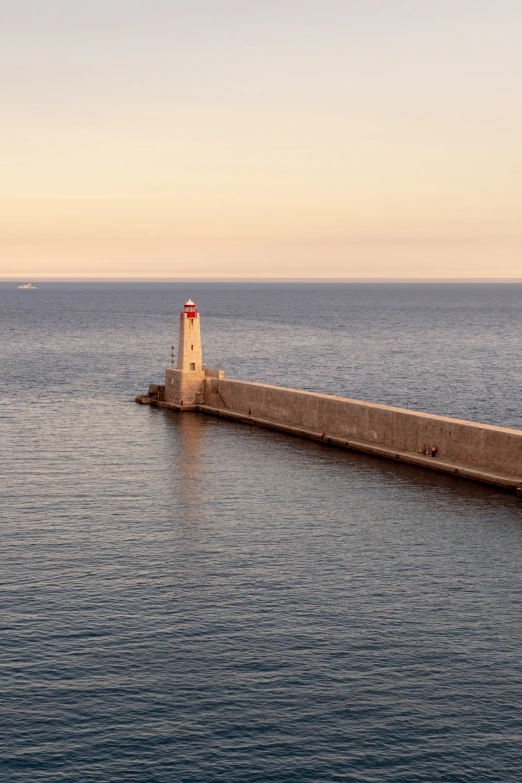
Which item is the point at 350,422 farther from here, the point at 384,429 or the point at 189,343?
the point at 189,343

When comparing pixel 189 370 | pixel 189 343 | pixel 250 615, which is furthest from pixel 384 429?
pixel 250 615

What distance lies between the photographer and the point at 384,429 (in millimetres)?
59156

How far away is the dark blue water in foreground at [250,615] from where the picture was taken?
78.9 ft

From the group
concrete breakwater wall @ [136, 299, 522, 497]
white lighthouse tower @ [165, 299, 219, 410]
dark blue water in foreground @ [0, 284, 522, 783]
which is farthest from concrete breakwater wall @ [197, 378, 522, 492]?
white lighthouse tower @ [165, 299, 219, 410]

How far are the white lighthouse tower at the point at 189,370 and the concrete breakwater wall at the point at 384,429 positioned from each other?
75.5 inches

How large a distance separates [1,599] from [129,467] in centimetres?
2233

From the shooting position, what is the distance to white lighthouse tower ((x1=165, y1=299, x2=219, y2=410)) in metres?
78.9

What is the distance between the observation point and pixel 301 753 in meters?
23.8

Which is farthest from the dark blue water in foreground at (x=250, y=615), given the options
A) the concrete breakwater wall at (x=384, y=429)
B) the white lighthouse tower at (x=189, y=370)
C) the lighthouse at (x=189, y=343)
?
the lighthouse at (x=189, y=343)

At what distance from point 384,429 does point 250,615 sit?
28623 mm

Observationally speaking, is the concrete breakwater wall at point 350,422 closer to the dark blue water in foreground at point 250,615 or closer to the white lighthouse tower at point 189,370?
the white lighthouse tower at point 189,370

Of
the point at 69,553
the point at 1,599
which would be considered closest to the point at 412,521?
the point at 69,553

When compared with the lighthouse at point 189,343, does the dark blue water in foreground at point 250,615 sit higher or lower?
lower

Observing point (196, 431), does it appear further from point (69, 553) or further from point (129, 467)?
point (69, 553)
